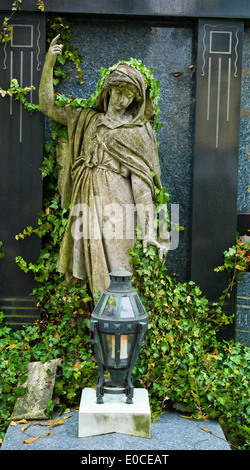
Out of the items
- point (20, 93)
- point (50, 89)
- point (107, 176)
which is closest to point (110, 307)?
point (107, 176)

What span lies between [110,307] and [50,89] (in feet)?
6.21

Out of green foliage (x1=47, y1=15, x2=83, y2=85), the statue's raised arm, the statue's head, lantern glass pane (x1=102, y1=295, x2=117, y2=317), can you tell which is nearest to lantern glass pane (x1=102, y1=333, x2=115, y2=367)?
lantern glass pane (x1=102, y1=295, x2=117, y2=317)

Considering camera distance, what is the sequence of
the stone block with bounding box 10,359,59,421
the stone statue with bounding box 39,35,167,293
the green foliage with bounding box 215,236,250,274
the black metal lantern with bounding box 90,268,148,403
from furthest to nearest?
1. the green foliage with bounding box 215,236,250,274
2. the stone statue with bounding box 39,35,167,293
3. the stone block with bounding box 10,359,59,421
4. the black metal lantern with bounding box 90,268,148,403

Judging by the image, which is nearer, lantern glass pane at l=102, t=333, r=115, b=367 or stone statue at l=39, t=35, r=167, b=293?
lantern glass pane at l=102, t=333, r=115, b=367

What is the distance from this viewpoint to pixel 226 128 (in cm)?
394

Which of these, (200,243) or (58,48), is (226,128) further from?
(58,48)

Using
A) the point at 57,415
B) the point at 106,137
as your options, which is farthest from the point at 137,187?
the point at 57,415

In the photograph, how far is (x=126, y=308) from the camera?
2584 mm

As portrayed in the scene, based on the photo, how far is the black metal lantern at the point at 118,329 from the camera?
8.40 feet

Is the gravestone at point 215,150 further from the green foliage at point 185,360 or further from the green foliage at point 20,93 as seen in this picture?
the green foliage at point 20,93

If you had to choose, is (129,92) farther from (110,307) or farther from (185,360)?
(185,360)

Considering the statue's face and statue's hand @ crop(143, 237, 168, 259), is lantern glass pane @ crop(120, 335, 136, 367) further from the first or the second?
the statue's face

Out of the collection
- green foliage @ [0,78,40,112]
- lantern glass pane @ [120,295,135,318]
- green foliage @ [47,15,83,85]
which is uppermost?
green foliage @ [47,15,83,85]

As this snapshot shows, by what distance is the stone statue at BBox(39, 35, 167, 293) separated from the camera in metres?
3.39
